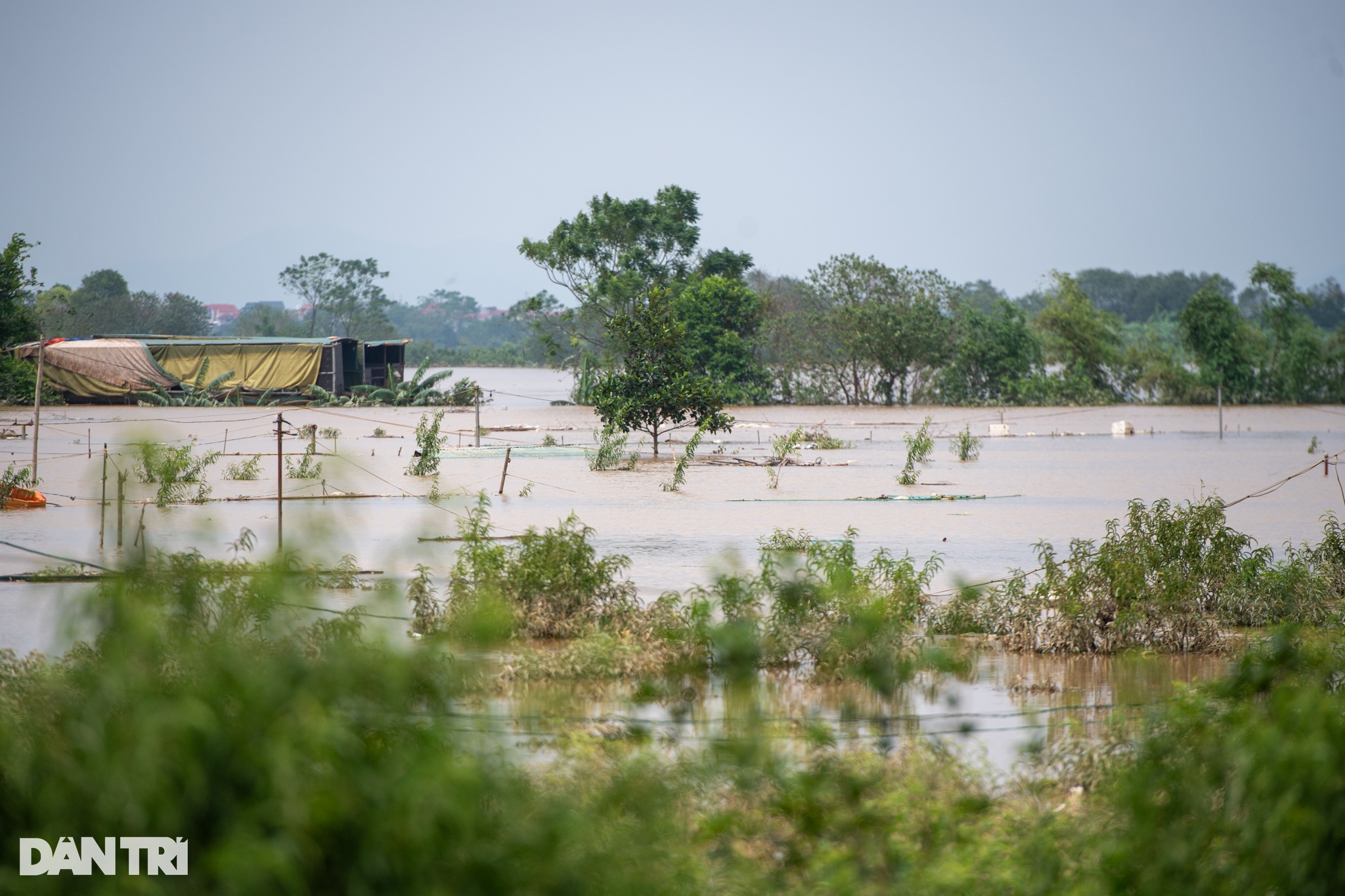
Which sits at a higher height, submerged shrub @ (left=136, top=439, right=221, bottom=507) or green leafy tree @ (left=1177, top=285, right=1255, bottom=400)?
green leafy tree @ (left=1177, top=285, right=1255, bottom=400)

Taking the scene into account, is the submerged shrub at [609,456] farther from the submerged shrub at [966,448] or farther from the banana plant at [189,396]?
the banana plant at [189,396]

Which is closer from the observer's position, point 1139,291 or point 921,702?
point 921,702

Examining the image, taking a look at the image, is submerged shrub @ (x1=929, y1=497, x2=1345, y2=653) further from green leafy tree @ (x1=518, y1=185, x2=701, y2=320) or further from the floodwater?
green leafy tree @ (x1=518, y1=185, x2=701, y2=320)

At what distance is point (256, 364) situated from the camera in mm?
43125

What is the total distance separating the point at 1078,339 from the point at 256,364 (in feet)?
110

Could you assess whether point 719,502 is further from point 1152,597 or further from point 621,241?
point 621,241

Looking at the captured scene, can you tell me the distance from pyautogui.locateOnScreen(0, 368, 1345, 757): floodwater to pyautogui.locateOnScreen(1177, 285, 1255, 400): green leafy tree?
33.5 feet

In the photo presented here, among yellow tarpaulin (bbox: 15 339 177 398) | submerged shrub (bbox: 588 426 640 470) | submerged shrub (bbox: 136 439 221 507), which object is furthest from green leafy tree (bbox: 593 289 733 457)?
yellow tarpaulin (bbox: 15 339 177 398)

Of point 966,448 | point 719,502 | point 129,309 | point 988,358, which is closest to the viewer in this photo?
point 719,502

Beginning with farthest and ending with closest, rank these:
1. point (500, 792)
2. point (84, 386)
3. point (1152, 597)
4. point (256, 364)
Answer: point (256, 364) < point (84, 386) < point (1152, 597) < point (500, 792)

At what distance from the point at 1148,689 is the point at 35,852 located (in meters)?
6.79

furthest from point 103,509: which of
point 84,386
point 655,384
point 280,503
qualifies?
point 84,386

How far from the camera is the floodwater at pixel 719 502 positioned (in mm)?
8055

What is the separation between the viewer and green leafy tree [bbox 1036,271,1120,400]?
163 ft
